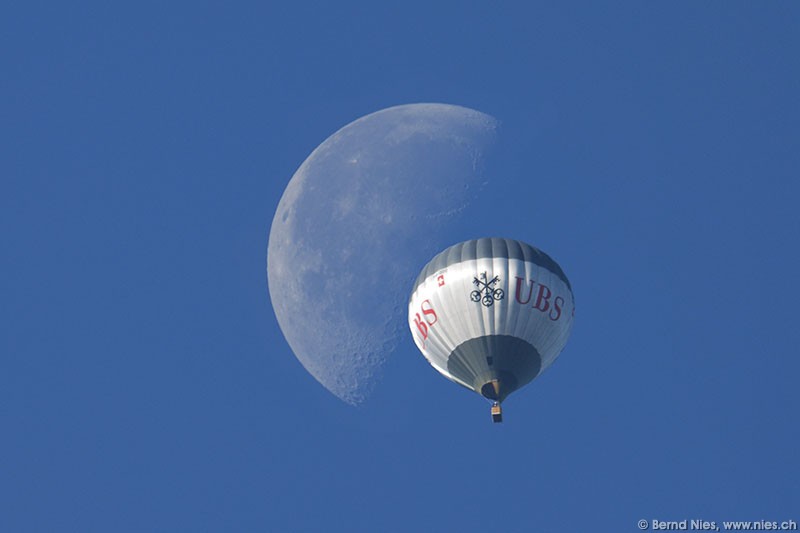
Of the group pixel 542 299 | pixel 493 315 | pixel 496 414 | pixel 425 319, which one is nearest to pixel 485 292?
pixel 493 315

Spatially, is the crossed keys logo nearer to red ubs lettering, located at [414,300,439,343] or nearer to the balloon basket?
red ubs lettering, located at [414,300,439,343]

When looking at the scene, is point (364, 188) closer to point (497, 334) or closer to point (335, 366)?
point (335, 366)

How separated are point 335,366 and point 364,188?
6.88 metres

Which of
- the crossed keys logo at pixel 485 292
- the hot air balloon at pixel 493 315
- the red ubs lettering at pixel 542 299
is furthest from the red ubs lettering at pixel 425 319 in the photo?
the red ubs lettering at pixel 542 299

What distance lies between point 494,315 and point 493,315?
3cm

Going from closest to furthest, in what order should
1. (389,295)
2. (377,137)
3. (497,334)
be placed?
(497,334)
(389,295)
(377,137)

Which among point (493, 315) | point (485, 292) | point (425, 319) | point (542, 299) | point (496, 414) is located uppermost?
point (542, 299)

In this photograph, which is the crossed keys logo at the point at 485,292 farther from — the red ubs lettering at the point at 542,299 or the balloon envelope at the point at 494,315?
the red ubs lettering at the point at 542,299

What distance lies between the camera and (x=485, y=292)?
46500 mm

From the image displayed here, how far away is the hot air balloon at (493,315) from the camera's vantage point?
4641 centimetres

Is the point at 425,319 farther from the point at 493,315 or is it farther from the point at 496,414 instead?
the point at 496,414

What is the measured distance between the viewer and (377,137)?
57812mm

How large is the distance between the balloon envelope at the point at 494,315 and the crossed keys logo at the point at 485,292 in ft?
0.10

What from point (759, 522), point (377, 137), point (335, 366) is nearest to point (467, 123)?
point (377, 137)
